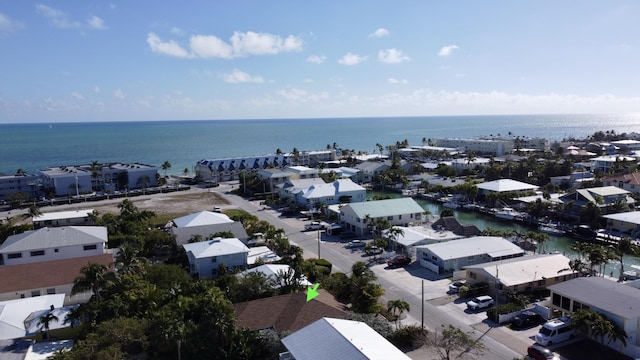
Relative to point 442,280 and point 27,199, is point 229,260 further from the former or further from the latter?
point 27,199

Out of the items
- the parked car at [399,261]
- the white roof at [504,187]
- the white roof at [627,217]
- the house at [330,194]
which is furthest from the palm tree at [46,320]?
the white roof at [504,187]

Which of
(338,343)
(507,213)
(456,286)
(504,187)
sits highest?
(338,343)

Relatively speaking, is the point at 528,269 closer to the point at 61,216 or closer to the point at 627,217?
the point at 627,217

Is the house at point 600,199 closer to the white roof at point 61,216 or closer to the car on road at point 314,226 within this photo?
the car on road at point 314,226

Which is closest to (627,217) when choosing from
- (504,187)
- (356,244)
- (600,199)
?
(600,199)

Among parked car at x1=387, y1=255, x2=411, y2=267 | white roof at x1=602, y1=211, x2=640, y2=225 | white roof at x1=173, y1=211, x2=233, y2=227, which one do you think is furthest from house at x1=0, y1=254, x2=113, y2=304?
white roof at x1=602, y1=211, x2=640, y2=225

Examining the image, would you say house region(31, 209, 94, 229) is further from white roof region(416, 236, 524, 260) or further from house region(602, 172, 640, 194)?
house region(602, 172, 640, 194)

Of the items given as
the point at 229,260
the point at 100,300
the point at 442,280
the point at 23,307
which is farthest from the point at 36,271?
the point at 442,280
